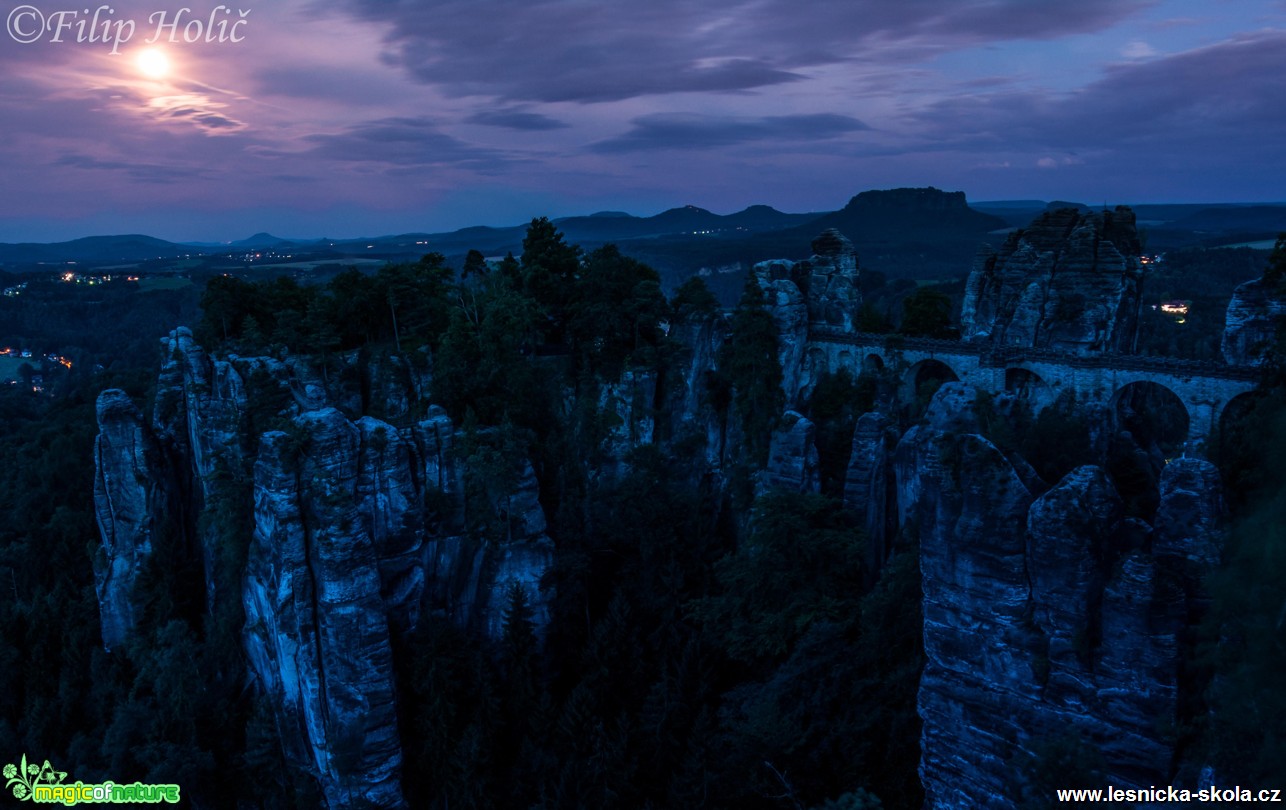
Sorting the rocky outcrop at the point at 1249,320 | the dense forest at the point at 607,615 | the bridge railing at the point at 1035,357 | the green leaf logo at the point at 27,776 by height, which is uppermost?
the rocky outcrop at the point at 1249,320

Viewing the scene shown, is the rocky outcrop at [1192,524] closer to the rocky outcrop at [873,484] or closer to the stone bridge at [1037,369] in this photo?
the rocky outcrop at [873,484]

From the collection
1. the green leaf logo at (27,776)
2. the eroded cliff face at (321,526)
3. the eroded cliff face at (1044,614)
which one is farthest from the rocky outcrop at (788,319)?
the green leaf logo at (27,776)

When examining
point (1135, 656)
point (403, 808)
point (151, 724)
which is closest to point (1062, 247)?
point (1135, 656)

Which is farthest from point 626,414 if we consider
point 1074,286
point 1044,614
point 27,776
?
point 27,776

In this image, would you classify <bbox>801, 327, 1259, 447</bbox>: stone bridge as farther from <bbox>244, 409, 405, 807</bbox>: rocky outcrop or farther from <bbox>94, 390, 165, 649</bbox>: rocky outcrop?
<bbox>94, 390, 165, 649</bbox>: rocky outcrop

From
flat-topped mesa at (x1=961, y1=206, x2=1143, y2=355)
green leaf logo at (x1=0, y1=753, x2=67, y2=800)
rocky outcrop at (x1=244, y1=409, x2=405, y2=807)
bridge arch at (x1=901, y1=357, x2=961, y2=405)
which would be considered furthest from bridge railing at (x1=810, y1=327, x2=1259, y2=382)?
green leaf logo at (x1=0, y1=753, x2=67, y2=800)

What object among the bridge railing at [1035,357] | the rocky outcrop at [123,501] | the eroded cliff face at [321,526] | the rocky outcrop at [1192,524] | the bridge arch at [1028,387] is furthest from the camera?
the rocky outcrop at [123,501]

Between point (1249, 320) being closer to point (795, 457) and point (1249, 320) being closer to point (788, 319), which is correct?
point (788, 319)
